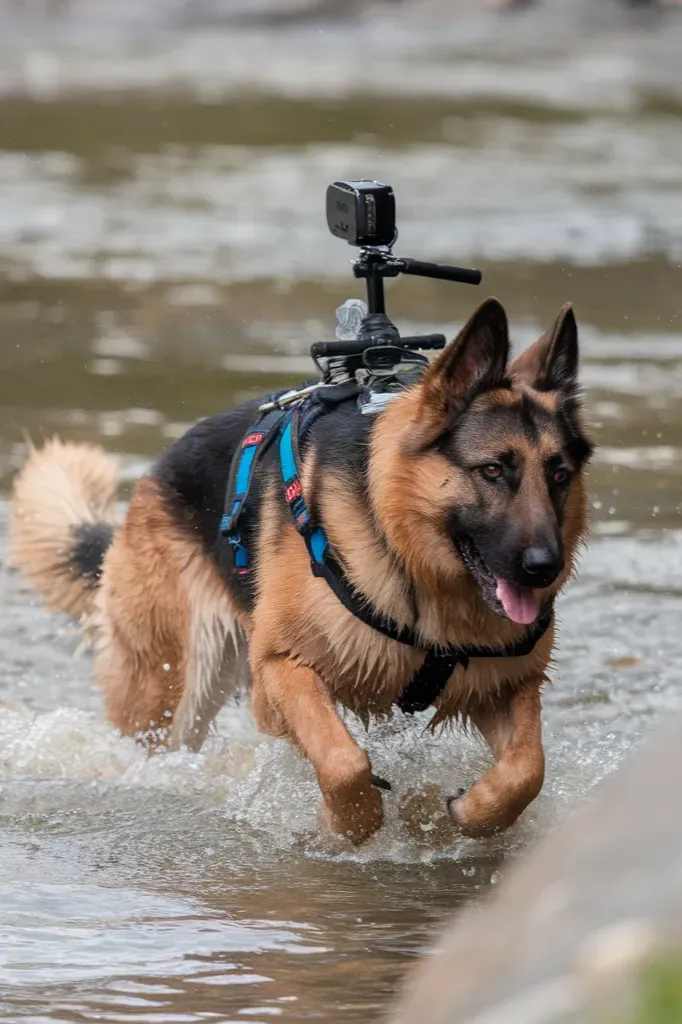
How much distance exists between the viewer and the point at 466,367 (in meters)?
4.24

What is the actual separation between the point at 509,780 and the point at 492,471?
2.83ft

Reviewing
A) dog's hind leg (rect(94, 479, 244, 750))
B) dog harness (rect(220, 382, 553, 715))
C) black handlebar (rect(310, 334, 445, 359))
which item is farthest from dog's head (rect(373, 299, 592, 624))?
dog's hind leg (rect(94, 479, 244, 750))

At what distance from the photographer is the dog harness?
14.5ft

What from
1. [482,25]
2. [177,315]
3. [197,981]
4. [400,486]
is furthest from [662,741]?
[482,25]

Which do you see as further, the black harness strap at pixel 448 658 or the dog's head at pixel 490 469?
the black harness strap at pixel 448 658

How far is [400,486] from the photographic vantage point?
4.29m

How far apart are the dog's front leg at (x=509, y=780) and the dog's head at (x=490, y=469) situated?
0.42m

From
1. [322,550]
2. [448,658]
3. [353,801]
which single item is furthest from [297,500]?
[353,801]

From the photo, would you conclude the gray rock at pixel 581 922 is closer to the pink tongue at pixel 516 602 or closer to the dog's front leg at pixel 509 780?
the pink tongue at pixel 516 602

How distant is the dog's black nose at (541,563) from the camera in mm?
3949

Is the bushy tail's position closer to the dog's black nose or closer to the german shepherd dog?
the german shepherd dog

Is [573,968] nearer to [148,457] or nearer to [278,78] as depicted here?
[148,457]

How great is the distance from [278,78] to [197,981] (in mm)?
25013

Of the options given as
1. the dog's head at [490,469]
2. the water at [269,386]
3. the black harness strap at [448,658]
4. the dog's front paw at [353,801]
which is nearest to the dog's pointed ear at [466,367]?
the dog's head at [490,469]
